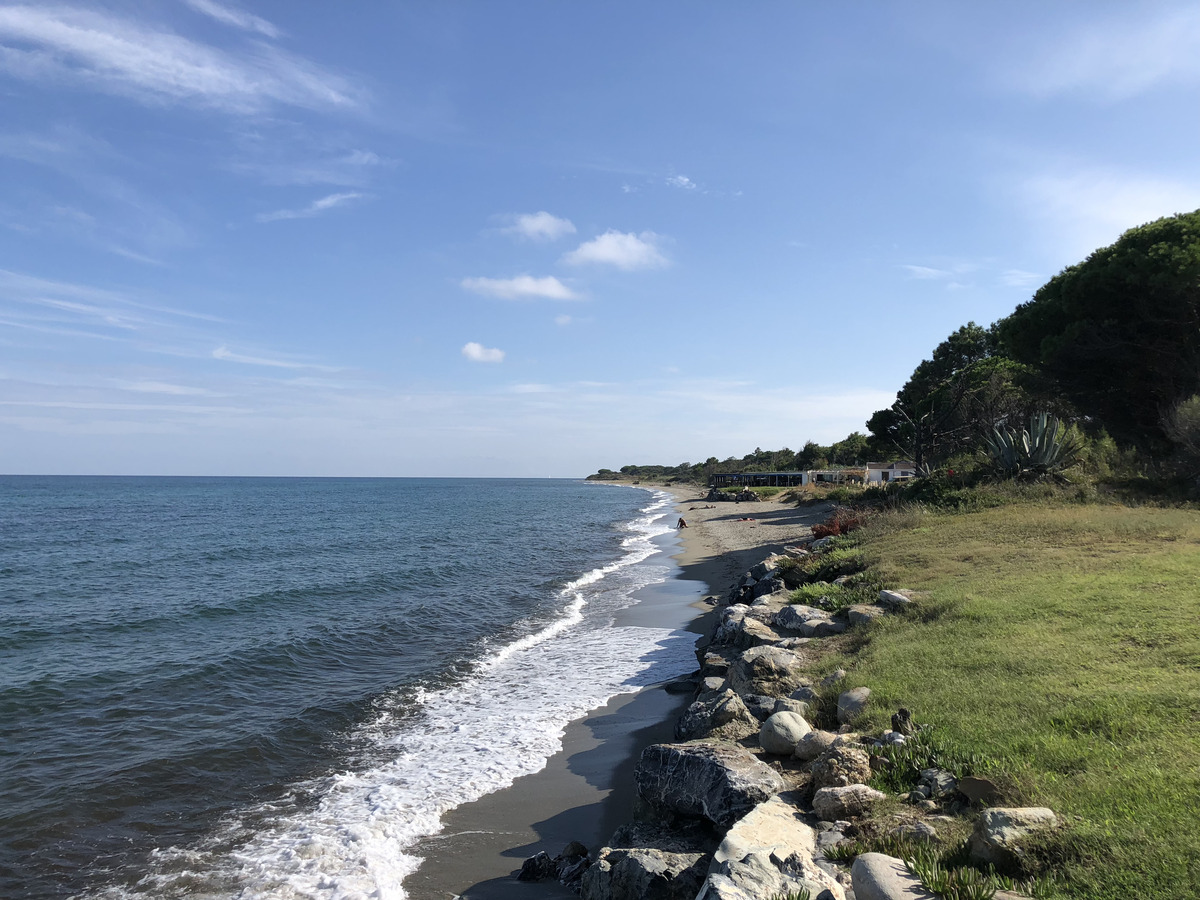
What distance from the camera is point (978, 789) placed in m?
4.69

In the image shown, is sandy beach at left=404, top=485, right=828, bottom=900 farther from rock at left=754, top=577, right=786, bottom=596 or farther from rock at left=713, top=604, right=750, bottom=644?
rock at left=754, top=577, right=786, bottom=596

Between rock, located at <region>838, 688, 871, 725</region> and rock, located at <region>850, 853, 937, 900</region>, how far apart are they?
2647 millimetres

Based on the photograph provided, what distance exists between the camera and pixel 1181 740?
486 centimetres

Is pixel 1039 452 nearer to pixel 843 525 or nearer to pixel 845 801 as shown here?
pixel 843 525

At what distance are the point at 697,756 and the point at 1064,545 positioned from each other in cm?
1024

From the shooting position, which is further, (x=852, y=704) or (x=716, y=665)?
(x=716, y=665)

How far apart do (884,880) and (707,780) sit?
78.0 inches

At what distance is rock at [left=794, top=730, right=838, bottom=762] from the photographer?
20.5 feet

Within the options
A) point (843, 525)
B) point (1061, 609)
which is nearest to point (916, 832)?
point (1061, 609)

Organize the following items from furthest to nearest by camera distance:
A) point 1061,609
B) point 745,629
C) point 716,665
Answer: point 745,629
point 716,665
point 1061,609

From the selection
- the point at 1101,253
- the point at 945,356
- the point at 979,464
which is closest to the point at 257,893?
the point at 979,464

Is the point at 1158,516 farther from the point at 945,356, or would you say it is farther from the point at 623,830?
the point at 945,356

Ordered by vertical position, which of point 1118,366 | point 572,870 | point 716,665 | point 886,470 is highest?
point 1118,366

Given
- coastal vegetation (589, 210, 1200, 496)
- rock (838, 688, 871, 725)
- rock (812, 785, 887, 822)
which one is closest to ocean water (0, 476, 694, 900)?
rock (812, 785, 887, 822)
